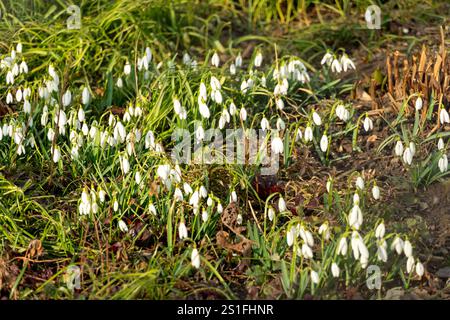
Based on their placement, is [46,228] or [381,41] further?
[381,41]

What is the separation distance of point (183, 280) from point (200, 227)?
1.10ft

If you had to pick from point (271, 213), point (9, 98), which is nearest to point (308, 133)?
point (271, 213)

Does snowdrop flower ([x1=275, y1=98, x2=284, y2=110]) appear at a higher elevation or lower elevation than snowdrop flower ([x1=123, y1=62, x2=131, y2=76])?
lower

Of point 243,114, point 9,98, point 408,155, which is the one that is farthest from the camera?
point 9,98

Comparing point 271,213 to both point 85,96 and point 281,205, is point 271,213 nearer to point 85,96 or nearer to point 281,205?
point 281,205

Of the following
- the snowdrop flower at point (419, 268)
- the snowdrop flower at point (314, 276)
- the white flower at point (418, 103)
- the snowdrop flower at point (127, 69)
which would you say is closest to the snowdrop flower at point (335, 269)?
the snowdrop flower at point (314, 276)

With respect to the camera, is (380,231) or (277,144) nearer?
(380,231)

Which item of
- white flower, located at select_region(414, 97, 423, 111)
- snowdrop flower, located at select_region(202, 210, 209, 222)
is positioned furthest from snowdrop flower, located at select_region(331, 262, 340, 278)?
white flower, located at select_region(414, 97, 423, 111)

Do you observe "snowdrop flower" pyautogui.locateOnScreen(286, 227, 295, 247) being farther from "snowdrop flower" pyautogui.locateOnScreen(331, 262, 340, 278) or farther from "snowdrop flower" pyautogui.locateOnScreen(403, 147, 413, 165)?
"snowdrop flower" pyautogui.locateOnScreen(403, 147, 413, 165)
